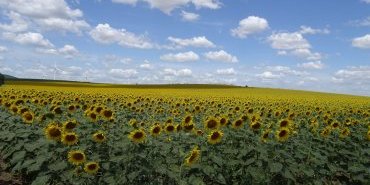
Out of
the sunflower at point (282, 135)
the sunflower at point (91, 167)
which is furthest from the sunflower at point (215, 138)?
the sunflower at point (91, 167)

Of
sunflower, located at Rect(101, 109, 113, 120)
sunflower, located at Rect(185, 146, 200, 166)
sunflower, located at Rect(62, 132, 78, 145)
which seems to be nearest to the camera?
sunflower, located at Rect(185, 146, 200, 166)

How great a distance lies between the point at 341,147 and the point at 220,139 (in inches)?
143

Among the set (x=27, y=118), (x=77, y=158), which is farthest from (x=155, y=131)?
(x=27, y=118)

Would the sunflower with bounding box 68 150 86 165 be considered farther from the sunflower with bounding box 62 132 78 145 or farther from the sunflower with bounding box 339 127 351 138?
the sunflower with bounding box 339 127 351 138

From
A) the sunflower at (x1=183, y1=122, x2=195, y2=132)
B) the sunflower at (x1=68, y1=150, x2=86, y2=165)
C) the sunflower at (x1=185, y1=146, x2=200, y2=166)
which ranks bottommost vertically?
the sunflower at (x1=68, y1=150, x2=86, y2=165)

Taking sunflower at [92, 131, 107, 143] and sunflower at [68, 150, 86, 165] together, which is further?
sunflower at [92, 131, 107, 143]

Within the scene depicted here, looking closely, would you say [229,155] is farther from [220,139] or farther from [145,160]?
[145,160]

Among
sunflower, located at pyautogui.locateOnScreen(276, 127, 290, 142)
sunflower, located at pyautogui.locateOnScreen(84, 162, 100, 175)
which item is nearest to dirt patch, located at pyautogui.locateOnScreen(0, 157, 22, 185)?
sunflower, located at pyautogui.locateOnScreen(84, 162, 100, 175)

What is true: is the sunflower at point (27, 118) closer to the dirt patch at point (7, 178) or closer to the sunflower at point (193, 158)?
the dirt patch at point (7, 178)

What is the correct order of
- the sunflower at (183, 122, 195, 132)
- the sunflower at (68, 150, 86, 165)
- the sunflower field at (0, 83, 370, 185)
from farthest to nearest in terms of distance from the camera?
the sunflower at (183, 122, 195, 132) → the sunflower field at (0, 83, 370, 185) → the sunflower at (68, 150, 86, 165)

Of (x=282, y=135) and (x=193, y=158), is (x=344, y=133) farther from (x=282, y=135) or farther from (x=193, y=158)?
(x=193, y=158)

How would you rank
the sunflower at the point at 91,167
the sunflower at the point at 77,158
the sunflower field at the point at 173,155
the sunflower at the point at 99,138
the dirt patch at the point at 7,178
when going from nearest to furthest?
1. the sunflower at the point at 91,167
2. the sunflower at the point at 77,158
3. the sunflower field at the point at 173,155
4. the sunflower at the point at 99,138
5. the dirt patch at the point at 7,178

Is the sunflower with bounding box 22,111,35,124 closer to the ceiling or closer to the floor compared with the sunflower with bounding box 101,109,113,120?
closer to the floor

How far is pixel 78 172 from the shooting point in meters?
7.79
